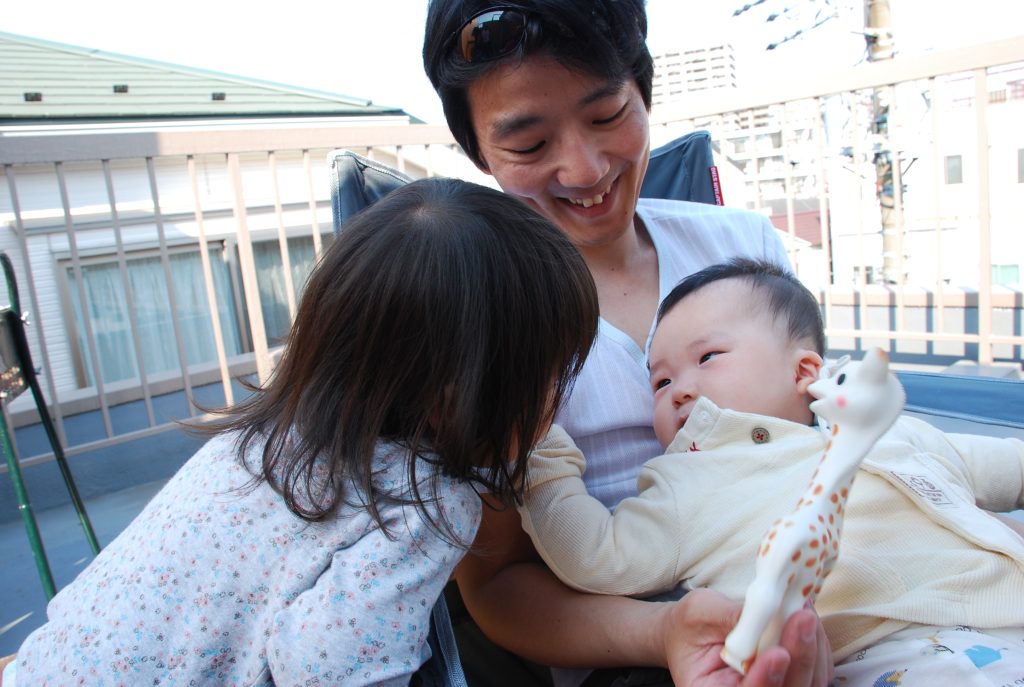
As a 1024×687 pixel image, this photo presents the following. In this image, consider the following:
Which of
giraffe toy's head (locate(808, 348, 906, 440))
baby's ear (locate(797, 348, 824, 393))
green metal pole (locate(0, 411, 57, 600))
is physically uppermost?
giraffe toy's head (locate(808, 348, 906, 440))

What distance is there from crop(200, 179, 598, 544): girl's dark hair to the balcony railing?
213 centimetres

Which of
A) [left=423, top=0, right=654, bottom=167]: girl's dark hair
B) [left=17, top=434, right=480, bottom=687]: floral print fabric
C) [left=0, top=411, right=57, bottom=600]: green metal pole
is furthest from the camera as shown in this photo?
[left=0, top=411, right=57, bottom=600]: green metal pole

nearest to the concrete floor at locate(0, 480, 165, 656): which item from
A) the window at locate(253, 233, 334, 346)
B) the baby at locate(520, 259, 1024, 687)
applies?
the baby at locate(520, 259, 1024, 687)

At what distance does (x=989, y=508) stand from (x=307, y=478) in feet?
3.62

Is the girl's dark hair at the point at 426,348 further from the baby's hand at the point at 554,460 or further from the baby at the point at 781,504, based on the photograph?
the baby at the point at 781,504

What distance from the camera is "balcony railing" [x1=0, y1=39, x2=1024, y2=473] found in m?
3.47

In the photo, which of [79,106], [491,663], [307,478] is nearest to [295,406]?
[307,478]

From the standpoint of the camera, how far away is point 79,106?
20.8 ft

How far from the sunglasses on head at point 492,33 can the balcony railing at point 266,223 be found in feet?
6.11

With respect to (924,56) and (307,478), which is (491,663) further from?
(924,56)

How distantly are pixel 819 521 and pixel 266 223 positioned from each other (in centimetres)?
592

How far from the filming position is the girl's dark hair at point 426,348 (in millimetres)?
924

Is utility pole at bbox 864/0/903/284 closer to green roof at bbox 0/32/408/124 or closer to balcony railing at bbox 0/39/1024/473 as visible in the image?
balcony railing at bbox 0/39/1024/473

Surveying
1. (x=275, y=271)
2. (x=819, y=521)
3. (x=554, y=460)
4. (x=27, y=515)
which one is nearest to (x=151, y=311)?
(x=275, y=271)
